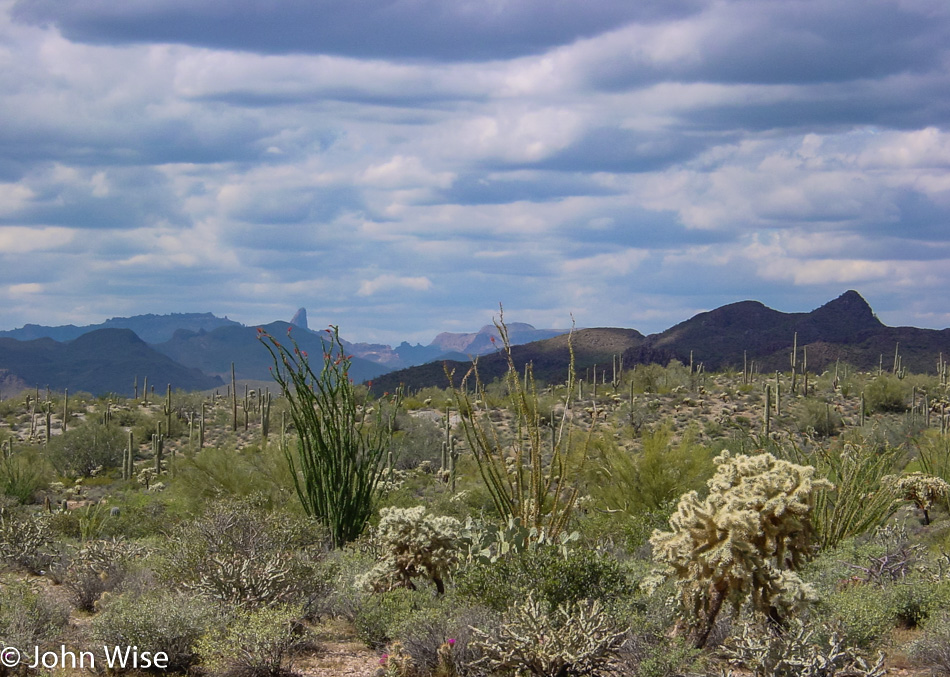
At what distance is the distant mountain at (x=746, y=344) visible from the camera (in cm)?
8906

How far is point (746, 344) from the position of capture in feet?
368

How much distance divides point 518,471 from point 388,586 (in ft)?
5.58

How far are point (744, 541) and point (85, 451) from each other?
28389 millimetres

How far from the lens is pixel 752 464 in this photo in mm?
7062

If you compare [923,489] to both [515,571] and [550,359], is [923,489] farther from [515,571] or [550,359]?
[550,359]

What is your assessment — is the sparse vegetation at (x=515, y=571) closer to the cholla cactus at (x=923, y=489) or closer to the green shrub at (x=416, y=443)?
the cholla cactus at (x=923, y=489)

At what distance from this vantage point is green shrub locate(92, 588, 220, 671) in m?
7.55

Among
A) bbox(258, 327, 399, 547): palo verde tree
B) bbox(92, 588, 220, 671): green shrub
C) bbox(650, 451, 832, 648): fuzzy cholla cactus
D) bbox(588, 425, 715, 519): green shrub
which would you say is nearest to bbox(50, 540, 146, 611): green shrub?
bbox(92, 588, 220, 671): green shrub

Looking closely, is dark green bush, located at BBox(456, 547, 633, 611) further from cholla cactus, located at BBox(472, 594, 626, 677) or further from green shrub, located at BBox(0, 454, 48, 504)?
green shrub, located at BBox(0, 454, 48, 504)

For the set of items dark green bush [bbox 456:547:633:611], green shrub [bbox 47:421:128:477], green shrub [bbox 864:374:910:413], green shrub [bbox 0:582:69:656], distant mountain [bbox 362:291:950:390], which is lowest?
green shrub [bbox 47:421:128:477]

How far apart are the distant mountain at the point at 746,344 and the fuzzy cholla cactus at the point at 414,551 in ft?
246

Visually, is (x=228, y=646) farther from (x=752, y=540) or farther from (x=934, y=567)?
(x=934, y=567)

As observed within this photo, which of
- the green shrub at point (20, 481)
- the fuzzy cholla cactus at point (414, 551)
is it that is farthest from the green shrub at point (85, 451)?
the fuzzy cholla cactus at point (414, 551)

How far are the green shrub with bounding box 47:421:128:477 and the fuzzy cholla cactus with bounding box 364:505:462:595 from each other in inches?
921
